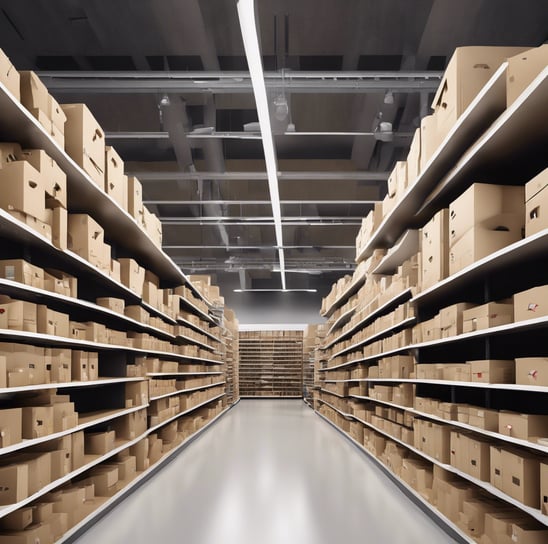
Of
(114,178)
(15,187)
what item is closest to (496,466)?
(15,187)

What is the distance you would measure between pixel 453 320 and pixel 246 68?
4.71 meters

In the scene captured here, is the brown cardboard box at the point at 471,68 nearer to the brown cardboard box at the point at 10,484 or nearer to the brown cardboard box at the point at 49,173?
the brown cardboard box at the point at 49,173

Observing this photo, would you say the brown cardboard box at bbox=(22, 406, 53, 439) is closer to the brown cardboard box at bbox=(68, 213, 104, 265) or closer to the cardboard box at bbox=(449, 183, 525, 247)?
the brown cardboard box at bbox=(68, 213, 104, 265)

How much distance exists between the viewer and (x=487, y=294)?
3.55 metres

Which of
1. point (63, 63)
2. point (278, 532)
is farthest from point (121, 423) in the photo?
point (63, 63)

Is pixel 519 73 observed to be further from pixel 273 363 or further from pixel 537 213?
pixel 273 363

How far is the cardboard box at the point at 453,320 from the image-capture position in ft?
11.6

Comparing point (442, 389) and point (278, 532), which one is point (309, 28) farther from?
point (278, 532)

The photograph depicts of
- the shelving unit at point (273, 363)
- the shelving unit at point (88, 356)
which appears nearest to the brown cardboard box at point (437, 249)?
the shelving unit at point (88, 356)

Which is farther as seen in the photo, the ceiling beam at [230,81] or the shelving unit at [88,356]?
the ceiling beam at [230,81]

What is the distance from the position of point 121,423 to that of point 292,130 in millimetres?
4188

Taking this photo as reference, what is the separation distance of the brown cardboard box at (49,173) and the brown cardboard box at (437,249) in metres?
2.37

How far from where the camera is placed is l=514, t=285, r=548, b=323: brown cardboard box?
96.5 inches

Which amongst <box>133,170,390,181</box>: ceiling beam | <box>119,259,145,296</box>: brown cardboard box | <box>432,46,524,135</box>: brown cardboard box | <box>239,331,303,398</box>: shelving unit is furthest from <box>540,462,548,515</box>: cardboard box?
<box>239,331,303,398</box>: shelving unit
